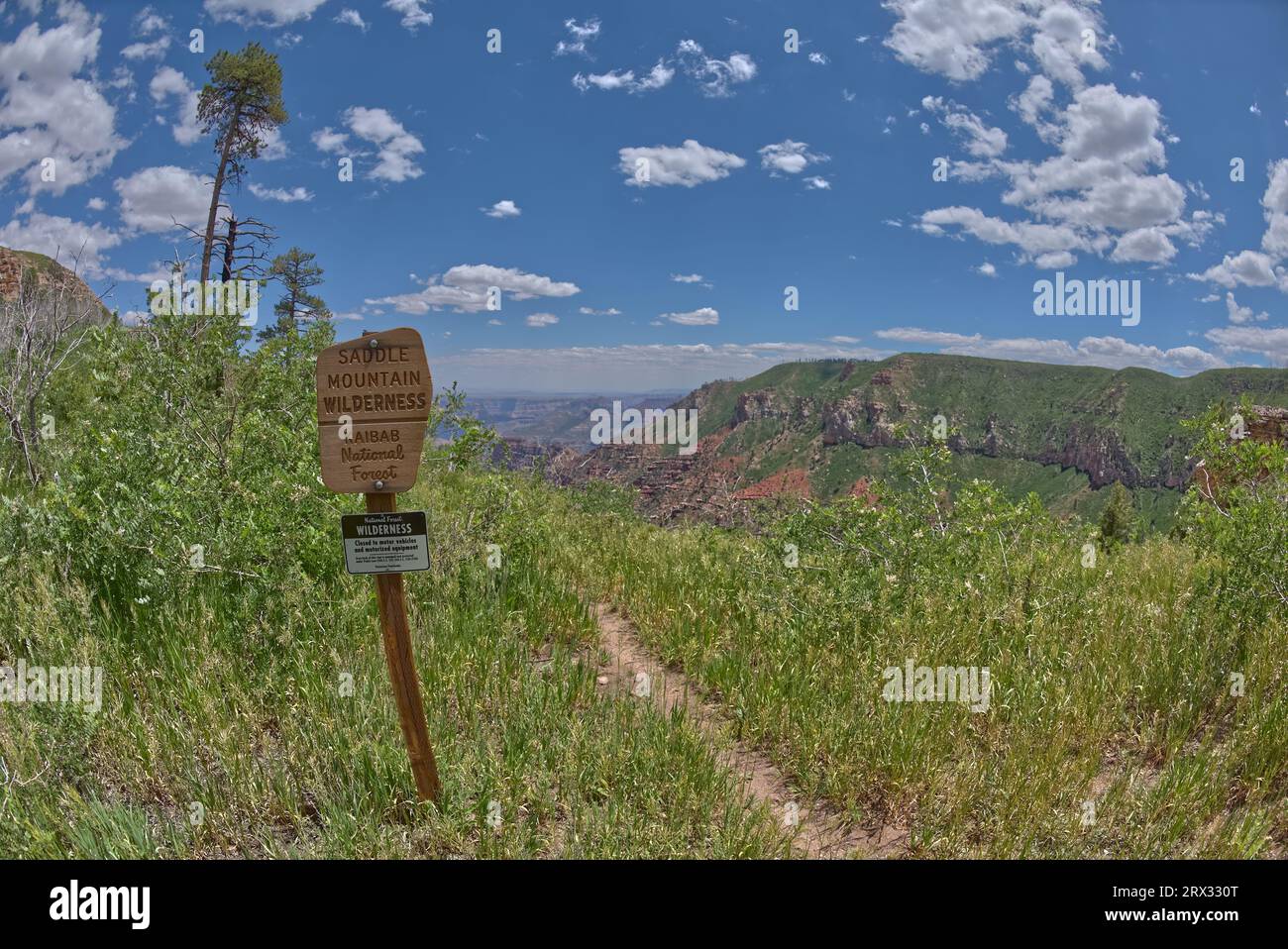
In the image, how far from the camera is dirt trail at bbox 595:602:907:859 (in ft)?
11.1

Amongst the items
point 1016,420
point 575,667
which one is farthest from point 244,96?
point 1016,420

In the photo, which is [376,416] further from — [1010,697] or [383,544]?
[1010,697]

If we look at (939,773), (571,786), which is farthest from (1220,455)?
(571,786)

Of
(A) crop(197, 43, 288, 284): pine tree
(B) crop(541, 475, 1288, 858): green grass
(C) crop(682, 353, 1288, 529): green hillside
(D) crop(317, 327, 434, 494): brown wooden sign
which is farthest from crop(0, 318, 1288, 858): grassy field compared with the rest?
(C) crop(682, 353, 1288, 529): green hillside

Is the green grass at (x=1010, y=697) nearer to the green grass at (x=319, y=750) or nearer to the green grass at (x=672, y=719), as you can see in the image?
the green grass at (x=672, y=719)

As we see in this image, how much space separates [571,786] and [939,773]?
74.9 inches

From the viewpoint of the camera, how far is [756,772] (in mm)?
4043

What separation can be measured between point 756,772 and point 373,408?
2904mm

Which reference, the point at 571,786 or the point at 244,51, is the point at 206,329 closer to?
the point at 571,786

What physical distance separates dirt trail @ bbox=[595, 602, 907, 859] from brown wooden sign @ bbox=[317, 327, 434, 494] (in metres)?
2.07

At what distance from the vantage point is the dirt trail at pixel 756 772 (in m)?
3.39

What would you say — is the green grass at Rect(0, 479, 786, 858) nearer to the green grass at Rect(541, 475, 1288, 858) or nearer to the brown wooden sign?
the green grass at Rect(541, 475, 1288, 858)

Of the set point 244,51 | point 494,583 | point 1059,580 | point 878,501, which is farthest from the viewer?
point 244,51
